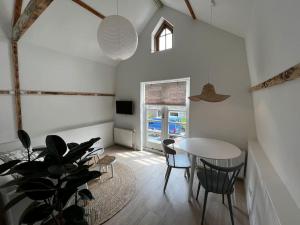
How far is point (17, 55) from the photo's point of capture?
277 cm

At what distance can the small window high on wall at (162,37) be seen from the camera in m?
3.72

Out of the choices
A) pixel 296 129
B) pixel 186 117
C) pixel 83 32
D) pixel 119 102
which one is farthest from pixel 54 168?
pixel 119 102

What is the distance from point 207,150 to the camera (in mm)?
2299

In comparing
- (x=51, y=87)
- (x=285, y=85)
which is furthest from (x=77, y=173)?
(x=51, y=87)

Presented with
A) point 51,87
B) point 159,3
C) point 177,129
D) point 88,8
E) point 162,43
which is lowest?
point 177,129

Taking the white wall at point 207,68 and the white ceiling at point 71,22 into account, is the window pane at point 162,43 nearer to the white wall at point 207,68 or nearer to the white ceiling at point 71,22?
the white wall at point 207,68

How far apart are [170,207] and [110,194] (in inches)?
38.7

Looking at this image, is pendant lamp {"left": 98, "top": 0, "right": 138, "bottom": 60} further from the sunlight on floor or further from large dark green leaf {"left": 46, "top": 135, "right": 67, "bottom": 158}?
the sunlight on floor

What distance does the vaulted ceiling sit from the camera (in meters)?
2.25

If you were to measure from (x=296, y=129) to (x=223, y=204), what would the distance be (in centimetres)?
173

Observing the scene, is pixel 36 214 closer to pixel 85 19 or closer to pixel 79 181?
pixel 79 181

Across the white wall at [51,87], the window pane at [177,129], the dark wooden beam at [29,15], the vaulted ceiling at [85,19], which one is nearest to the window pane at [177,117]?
the window pane at [177,129]

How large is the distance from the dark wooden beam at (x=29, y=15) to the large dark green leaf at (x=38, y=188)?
2.12m

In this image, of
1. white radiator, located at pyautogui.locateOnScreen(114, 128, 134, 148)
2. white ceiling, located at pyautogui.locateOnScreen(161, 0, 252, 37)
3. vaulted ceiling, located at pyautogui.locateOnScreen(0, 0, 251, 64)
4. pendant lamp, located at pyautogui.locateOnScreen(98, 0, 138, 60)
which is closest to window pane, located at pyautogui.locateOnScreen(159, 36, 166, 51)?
vaulted ceiling, located at pyautogui.locateOnScreen(0, 0, 251, 64)
